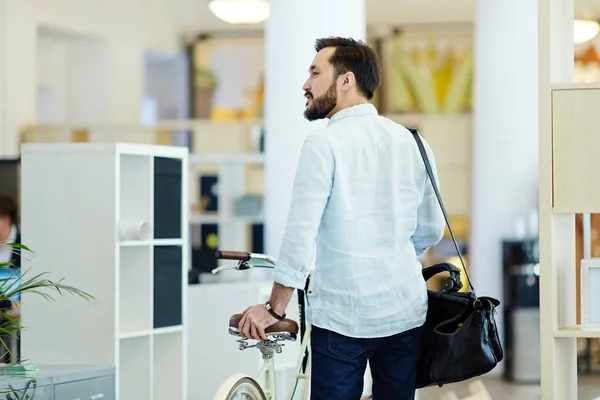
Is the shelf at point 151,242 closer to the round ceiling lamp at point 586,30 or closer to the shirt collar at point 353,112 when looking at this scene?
the shirt collar at point 353,112

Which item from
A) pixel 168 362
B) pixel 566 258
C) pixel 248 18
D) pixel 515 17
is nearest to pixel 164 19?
pixel 248 18

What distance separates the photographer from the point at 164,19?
641 inches

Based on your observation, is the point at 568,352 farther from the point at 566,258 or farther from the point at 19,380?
the point at 19,380

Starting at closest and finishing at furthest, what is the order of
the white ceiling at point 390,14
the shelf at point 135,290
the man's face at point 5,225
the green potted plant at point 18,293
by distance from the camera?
the green potted plant at point 18,293
the shelf at point 135,290
the man's face at point 5,225
the white ceiling at point 390,14

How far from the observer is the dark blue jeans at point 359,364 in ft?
9.86

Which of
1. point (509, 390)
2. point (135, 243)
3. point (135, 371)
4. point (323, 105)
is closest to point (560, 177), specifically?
point (323, 105)

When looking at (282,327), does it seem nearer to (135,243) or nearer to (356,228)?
(356,228)

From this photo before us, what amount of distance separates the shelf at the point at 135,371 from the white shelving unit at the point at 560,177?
193 cm

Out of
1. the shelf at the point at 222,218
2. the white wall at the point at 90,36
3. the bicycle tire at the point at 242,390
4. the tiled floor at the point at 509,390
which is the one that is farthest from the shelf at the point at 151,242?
the white wall at the point at 90,36

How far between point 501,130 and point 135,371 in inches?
231

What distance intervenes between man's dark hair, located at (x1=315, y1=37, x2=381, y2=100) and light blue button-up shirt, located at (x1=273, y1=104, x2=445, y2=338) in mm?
110

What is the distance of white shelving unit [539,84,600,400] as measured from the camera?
3.53 metres

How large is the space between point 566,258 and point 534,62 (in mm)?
6218

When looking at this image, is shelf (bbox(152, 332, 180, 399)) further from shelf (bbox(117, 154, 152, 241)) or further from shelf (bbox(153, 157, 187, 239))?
shelf (bbox(117, 154, 152, 241))
